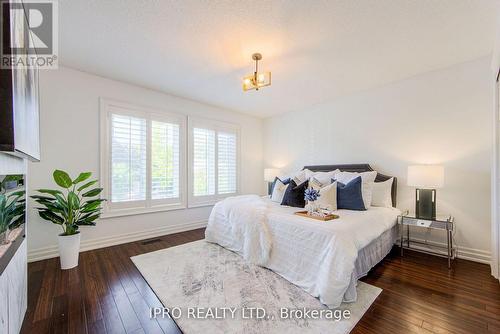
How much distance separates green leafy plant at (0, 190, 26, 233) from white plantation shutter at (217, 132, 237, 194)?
10.6 ft

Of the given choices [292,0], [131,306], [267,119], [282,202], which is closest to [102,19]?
[292,0]

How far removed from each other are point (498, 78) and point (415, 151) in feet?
3.79

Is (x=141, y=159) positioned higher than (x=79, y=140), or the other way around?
(x=79, y=140)

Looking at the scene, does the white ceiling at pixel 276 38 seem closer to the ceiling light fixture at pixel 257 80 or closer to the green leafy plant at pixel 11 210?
the ceiling light fixture at pixel 257 80

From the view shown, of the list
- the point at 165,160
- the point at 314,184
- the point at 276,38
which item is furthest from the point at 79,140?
the point at 314,184

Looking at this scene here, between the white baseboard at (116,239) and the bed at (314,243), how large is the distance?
1297 mm

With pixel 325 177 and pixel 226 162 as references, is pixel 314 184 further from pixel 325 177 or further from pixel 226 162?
pixel 226 162

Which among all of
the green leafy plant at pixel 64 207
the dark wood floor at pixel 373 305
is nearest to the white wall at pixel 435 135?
the dark wood floor at pixel 373 305

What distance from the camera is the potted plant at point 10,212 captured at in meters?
1.24

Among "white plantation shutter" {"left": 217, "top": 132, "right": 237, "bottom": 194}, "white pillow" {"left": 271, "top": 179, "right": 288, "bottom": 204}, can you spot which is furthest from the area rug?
"white plantation shutter" {"left": 217, "top": 132, "right": 237, "bottom": 194}

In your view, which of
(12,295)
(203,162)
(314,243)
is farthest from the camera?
(203,162)

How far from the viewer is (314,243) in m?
2.04

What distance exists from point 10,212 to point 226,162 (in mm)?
3628

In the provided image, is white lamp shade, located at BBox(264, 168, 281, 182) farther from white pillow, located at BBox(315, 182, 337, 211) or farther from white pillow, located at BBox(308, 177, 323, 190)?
white pillow, located at BBox(315, 182, 337, 211)
